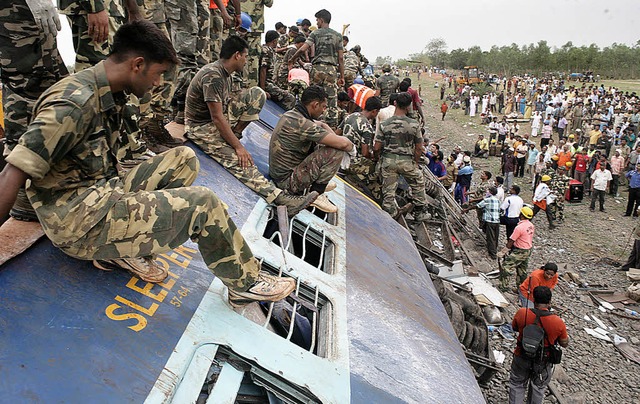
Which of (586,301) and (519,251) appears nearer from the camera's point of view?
(519,251)

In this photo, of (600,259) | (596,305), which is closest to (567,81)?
(600,259)

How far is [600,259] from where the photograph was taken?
12.6 metres

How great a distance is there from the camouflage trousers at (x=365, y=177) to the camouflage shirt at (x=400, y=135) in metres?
0.51

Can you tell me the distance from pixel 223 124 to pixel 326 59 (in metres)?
4.26

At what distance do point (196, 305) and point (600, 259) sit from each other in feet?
42.0

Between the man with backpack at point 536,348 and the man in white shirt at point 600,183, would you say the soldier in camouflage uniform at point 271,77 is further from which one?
the man in white shirt at point 600,183

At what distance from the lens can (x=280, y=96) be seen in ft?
31.7

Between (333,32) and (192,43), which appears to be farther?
(333,32)

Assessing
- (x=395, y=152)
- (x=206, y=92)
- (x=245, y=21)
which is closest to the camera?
(x=206, y=92)

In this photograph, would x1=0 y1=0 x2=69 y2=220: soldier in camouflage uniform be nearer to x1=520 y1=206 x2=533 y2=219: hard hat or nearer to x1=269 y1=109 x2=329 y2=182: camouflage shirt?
x1=269 y1=109 x2=329 y2=182: camouflage shirt

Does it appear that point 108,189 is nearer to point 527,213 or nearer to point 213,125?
point 213,125

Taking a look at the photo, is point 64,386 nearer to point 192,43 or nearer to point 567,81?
point 192,43

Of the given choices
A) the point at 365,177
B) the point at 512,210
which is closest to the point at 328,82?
the point at 365,177

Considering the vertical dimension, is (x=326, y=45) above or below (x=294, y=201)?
above
